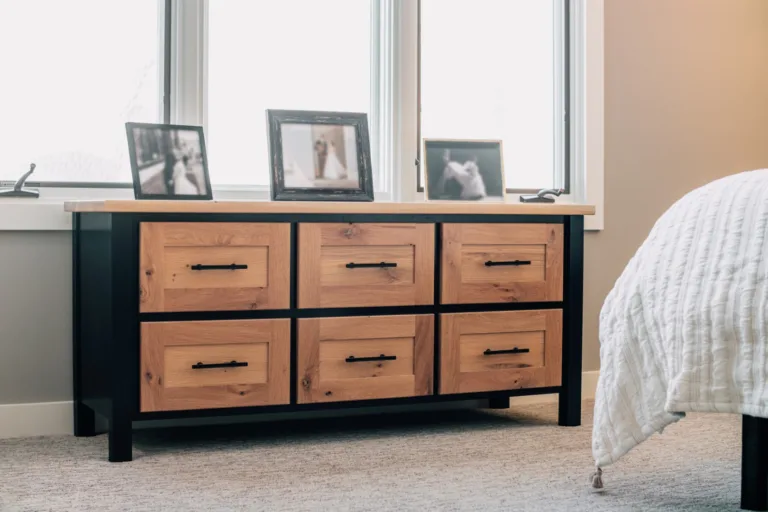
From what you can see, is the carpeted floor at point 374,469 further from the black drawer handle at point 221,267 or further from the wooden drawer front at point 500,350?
the black drawer handle at point 221,267

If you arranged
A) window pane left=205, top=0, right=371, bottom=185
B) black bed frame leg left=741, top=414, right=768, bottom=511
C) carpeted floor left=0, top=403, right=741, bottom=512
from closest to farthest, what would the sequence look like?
black bed frame leg left=741, top=414, right=768, bottom=511
carpeted floor left=0, top=403, right=741, bottom=512
window pane left=205, top=0, right=371, bottom=185

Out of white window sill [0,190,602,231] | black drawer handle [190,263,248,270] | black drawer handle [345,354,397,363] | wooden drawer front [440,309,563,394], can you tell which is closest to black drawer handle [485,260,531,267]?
wooden drawer front [440,309,563,394]

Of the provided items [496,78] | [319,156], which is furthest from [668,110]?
[319,156]

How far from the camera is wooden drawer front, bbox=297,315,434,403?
2635mm

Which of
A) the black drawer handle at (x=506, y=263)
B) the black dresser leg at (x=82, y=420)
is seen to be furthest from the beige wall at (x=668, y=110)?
the black dresser leg at (x=82, y=420)

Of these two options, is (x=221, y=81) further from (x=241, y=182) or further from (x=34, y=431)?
(x=34, y=431)

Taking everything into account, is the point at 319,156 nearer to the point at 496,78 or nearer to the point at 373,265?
the point at 373,265

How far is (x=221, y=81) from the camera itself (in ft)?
10.0

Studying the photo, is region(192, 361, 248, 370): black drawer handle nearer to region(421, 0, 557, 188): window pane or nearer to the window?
the window

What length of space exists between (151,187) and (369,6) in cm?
104

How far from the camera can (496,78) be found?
3.46 m

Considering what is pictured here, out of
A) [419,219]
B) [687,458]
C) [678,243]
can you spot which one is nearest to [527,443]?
[687,458]

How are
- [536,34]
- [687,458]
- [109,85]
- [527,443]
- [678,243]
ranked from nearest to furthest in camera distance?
[678,243] → [687,458] → [527,443] → [109,85] → [536,34]

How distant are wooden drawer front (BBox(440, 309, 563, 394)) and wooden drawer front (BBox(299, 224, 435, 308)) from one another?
15 cm
